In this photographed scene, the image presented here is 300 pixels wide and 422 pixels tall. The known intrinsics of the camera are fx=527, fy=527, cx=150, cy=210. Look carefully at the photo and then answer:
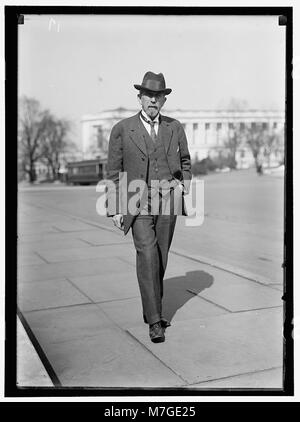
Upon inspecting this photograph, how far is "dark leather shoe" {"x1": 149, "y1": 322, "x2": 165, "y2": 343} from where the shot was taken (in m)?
3.69

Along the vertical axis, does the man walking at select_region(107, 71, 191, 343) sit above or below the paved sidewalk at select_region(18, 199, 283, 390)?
above

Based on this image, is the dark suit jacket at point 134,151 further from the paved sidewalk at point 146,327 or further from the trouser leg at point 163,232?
the paved sidewalk at point 146,327

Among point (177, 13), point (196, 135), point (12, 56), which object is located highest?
point (177, 13)

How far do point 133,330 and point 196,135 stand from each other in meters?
1.59

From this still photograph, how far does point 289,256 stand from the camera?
3.04 meters

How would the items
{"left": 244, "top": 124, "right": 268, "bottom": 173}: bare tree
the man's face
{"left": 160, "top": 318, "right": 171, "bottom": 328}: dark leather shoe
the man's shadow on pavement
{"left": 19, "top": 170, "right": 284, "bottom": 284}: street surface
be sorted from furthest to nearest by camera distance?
1. {"left": 19, "top": 170, "right": 284, "bottom": 284}: street surface
2. the man's shadow on pavement
3. {"left": 244, "top": 124, "right": 268, "bottom": 173}: bare tree
4. {"left": 160, "top": 318, "right": 171, "bottom": 328}: dark leather shoe
5. the man's face

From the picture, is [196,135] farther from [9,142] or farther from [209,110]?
[9,142]

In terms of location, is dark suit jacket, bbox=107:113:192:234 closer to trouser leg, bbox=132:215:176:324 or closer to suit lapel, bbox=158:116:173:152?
suit lapel, bbox=158:116:173:152

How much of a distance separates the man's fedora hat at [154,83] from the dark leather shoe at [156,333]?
1626 millimetres

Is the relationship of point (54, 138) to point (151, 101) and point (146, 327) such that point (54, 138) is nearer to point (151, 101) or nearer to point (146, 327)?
point (151, 101)

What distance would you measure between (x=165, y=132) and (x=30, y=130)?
0.95m

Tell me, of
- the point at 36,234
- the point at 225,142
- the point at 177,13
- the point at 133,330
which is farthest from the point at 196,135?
the point at 36,234

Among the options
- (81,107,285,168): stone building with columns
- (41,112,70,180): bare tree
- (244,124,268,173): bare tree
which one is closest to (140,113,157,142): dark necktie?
(81,107,285,168): stone building with columns

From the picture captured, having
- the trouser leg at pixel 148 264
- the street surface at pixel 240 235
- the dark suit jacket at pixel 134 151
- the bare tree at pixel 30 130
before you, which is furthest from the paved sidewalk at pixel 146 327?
the bare tree at pixel 30 130
